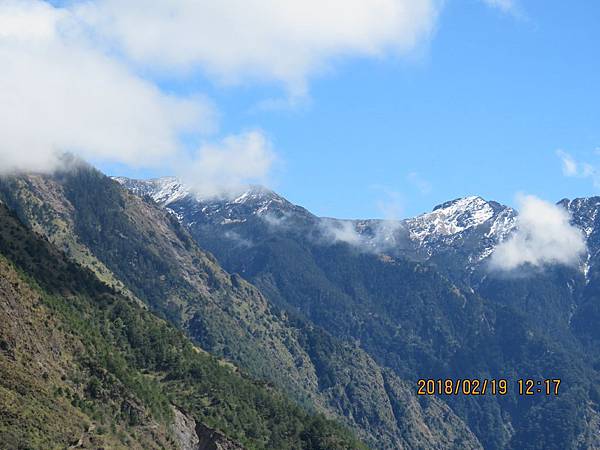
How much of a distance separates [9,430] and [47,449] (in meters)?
8.69

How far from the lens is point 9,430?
640 feet

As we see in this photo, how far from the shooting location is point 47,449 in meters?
198
